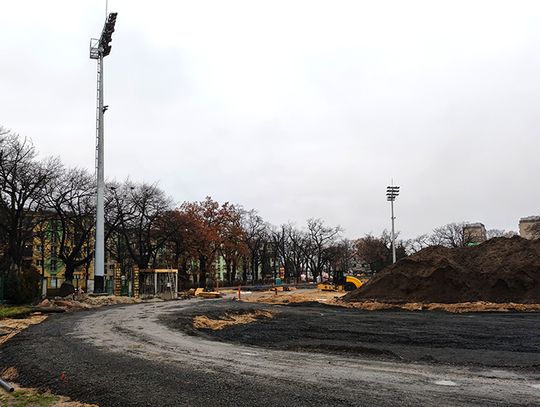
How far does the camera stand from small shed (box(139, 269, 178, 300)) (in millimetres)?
43875

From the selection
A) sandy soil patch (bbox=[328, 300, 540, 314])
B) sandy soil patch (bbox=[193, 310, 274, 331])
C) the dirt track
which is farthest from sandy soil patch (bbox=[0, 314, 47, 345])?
sandy soil patch (bbox=[328, 300, 540, 314])

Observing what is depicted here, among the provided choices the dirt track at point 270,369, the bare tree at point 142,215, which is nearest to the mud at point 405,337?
the dirt track at point 270,369

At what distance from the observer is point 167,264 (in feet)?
235

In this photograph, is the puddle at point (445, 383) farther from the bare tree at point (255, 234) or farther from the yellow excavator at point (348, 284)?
the bare tree at point (255, 234)

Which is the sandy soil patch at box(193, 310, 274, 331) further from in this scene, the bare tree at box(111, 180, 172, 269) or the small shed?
the bare tree at box(111, 180, 172, 269)

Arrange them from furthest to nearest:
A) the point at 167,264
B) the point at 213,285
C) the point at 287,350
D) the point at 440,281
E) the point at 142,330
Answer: the point at 213,285 → the point at 167,264 → the point at 440,281 → the point at 142,330 → the point at 287,350

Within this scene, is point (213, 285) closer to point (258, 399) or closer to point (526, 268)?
point (526, 268)

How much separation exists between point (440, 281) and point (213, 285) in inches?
1991

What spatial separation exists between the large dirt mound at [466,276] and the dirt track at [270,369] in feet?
45.3

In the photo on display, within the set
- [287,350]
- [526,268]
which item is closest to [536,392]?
[287,350]

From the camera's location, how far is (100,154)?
129 feet

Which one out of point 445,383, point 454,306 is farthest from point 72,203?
point 445,383

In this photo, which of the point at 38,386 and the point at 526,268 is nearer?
the point at 38,386

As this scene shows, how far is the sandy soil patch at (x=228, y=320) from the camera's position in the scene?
65.3 ft
